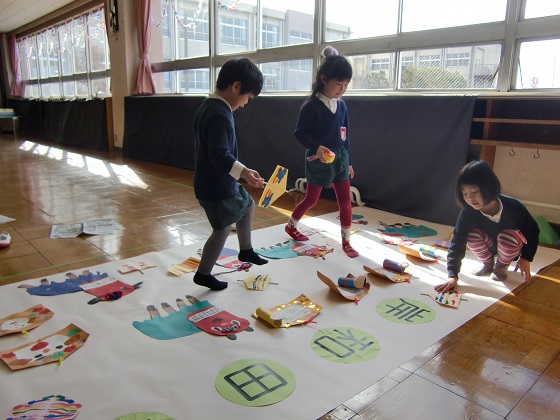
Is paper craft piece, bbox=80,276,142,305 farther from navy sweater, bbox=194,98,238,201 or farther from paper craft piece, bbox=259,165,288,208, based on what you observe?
paper craft piece, bbox=259,165,288,208

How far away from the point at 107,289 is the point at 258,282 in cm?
62

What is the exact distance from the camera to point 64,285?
1.87 m

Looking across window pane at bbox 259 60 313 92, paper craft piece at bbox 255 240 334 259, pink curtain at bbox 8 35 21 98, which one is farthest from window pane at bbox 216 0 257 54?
pink curtain at bbox 8 35 21 98

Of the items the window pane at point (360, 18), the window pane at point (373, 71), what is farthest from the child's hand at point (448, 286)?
the window pane at point (360, 18)

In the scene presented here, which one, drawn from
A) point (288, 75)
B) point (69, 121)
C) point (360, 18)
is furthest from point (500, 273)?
point (69, 121)

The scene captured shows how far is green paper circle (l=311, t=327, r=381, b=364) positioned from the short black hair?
0.94 metres

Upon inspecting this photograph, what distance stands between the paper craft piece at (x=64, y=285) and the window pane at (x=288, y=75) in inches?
109

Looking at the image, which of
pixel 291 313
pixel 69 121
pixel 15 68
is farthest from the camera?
pixel 15 68

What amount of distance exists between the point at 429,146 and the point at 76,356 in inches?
97.5

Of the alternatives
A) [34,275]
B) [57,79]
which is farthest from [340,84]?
[57,79]

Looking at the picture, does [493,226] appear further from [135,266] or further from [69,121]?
[69,121]

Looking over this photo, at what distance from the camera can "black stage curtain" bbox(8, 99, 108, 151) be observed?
7242 mm

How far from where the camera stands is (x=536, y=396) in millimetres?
1209

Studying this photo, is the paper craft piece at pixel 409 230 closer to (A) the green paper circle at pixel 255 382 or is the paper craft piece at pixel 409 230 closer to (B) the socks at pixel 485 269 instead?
(B) the socks at pixel 485 269
